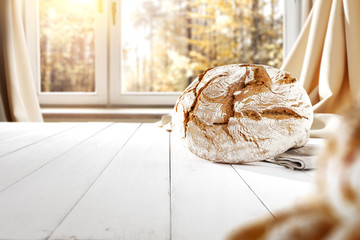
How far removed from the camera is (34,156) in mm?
911

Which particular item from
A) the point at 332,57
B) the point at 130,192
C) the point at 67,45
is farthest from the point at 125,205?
the point at 67,45

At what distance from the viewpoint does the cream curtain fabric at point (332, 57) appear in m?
1.81

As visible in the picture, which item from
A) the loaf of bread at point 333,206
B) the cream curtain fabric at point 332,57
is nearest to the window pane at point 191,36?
the cream curtain fabric at point 332,57

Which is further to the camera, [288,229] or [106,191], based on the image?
[106,191]

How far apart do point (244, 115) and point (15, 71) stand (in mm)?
1993

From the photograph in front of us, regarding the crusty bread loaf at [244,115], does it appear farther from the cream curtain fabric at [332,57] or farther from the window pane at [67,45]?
the window pane at [67,45]

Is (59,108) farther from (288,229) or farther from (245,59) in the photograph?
(288,229)

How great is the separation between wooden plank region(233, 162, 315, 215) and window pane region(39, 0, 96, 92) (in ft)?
6.87

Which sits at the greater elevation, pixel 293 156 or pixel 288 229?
pixel 288 229

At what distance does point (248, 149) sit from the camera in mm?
837

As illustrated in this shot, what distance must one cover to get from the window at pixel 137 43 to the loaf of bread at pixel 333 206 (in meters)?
2.52

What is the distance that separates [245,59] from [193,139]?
191 centimetres

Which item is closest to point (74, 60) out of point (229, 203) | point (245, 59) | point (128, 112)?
point (128, 112)

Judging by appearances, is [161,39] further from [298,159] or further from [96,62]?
[298,159]
